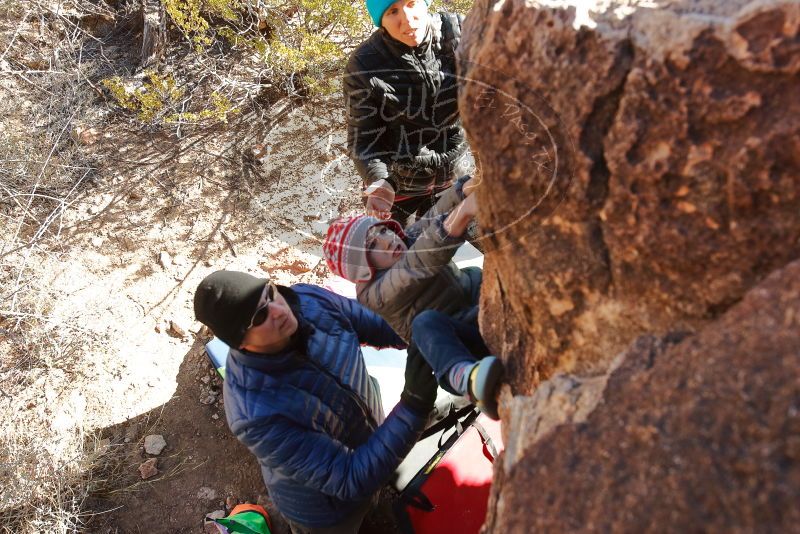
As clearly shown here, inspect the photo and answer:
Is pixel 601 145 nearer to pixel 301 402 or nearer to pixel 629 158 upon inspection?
pixel 629 158

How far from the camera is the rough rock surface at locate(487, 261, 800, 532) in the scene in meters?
0.62

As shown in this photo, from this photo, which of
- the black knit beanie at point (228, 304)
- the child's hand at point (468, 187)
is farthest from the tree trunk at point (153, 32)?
the child's hand at point (468, 187)

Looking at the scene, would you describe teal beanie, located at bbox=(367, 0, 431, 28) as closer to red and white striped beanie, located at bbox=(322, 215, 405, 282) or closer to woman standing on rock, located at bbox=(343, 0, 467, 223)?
woman standing on rock, located at bbox=(343, 0, 467, 223)

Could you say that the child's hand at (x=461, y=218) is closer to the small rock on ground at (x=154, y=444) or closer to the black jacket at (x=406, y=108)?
the black jacket at (x=406, y=108)

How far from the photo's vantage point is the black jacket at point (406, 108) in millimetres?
2234

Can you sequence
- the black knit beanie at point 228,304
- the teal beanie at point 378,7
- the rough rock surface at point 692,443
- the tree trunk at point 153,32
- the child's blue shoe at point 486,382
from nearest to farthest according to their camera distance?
1. the rough rock surface at point 692,443
2. the child's blue shoe at point 486,382
3. the black knit beanie at point 228,304
4. the teal beanie at point 378,7
5. the tree trunk at point 153,32

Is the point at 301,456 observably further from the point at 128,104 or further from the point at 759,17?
the point at 128,104

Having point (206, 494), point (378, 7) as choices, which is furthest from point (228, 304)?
point (206, 494)

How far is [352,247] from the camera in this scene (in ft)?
5.46

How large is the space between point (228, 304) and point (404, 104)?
123 cm

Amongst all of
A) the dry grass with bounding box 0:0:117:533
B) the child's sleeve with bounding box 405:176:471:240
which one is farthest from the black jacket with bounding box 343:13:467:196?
the dry grass with bounding box 0:0:117:533

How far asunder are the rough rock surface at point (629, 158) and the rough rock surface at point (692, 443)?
0.44 feet

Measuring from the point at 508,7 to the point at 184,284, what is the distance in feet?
10.1

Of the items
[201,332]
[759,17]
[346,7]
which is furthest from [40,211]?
[759,17]
